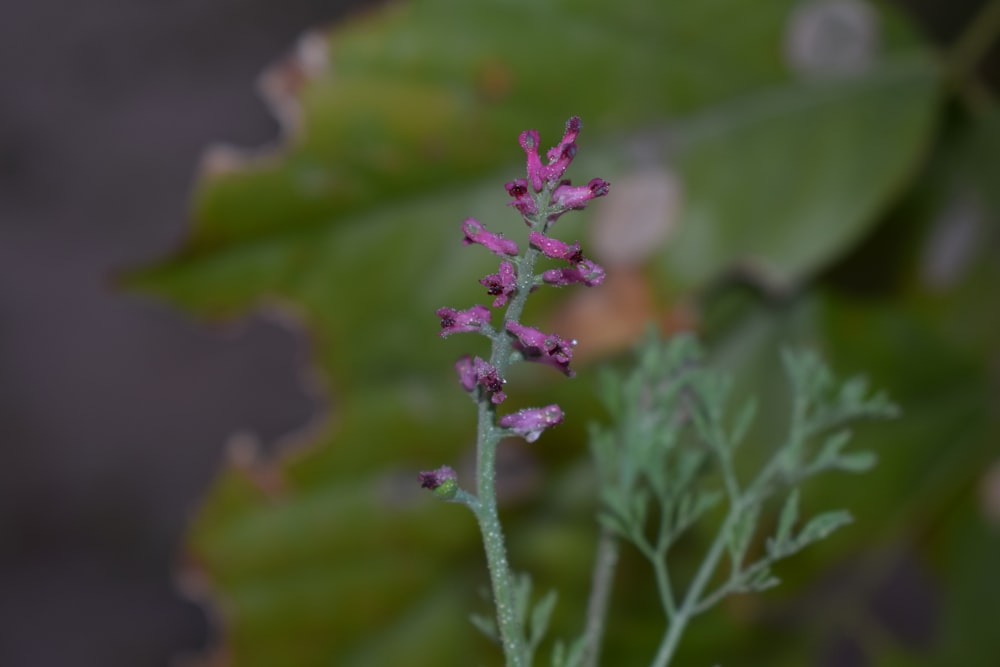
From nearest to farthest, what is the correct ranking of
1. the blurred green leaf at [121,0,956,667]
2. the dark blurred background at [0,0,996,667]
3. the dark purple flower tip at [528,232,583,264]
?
the dark purple flower tip at [528,232,583,264], the blurred green leaf at [121,0,956,667], the dark blurred background at [0,0,996,667]

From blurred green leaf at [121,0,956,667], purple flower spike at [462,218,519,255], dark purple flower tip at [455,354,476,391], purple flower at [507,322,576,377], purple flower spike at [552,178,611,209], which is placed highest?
blurred green leaf at [121,0,956,667]

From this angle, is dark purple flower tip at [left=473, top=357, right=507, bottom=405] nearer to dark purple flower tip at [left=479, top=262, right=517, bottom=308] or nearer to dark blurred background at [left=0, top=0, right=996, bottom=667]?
dark purple flower tip at [left=479, top=262, right=517, bottom=308]

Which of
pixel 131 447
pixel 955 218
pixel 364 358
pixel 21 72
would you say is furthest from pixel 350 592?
pixel 21 72

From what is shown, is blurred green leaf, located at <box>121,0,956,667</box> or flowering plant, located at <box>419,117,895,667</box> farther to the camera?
blurred green leaf, located at <box>121,0,956,667</box>

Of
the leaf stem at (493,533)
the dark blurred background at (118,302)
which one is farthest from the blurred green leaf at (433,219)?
the dark blurred background at (118,302)

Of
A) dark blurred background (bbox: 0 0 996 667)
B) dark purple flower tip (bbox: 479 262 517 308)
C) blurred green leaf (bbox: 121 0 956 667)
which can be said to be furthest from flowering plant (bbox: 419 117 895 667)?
dark blurred background (bbox: 0 0 996 667)

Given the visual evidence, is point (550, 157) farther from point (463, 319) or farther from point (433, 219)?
point (433, 219)

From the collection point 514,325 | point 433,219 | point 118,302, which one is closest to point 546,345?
point 514,325

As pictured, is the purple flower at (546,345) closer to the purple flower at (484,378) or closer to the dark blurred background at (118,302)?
the purple flower at (484,378)
